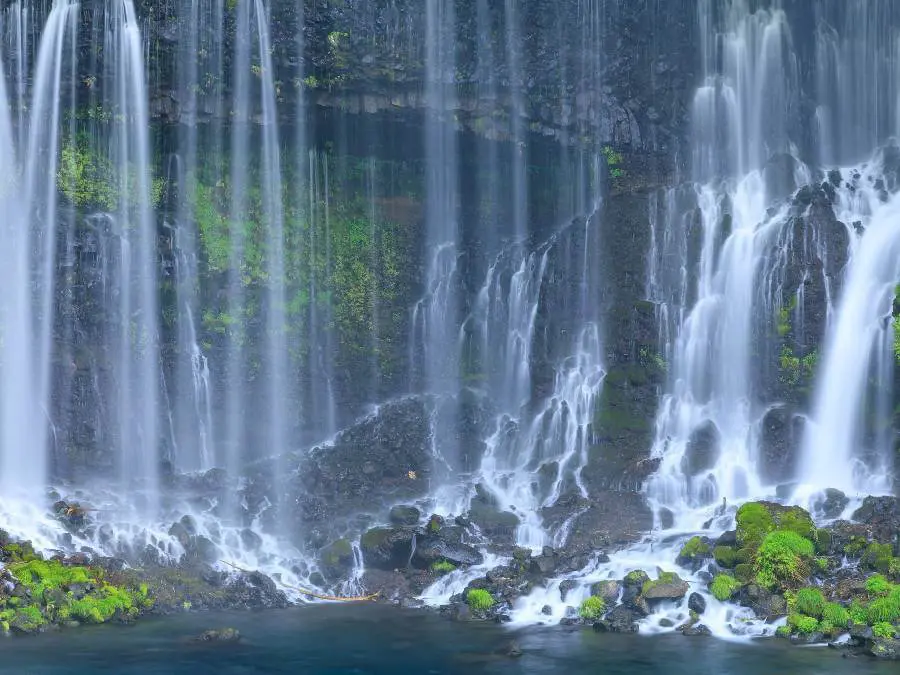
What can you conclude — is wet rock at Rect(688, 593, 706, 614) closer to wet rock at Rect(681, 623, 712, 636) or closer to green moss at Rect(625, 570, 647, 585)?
wet rock at Rect(681, 623, 712, 636)

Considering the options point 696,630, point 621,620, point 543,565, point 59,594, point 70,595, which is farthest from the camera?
point 543,565

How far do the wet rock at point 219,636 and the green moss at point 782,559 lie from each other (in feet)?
34.8

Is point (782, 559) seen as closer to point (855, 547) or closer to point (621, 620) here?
point (855, 547)

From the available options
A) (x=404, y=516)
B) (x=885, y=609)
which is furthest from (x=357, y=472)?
(x=885, y=609)

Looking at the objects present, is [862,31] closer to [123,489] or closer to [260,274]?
[260,274]

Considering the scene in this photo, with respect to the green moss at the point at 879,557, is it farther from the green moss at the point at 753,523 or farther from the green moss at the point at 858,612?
the green moss at the point at 753,523

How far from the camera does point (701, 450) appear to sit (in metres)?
33.9

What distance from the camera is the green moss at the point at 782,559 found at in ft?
85.7

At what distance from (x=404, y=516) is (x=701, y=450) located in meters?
8.01

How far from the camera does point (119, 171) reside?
122 ft

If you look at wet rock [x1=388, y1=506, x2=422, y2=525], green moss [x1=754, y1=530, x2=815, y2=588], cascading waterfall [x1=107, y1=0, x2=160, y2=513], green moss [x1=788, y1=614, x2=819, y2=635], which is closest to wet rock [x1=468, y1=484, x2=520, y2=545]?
wet rock [x1=388, y1=506, x2=422, y2=525]

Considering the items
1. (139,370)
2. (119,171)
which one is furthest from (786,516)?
(119,171)

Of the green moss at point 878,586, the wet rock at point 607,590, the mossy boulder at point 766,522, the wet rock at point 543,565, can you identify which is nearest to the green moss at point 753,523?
the mossy boulder at point 766,522

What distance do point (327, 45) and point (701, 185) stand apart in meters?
12.0
